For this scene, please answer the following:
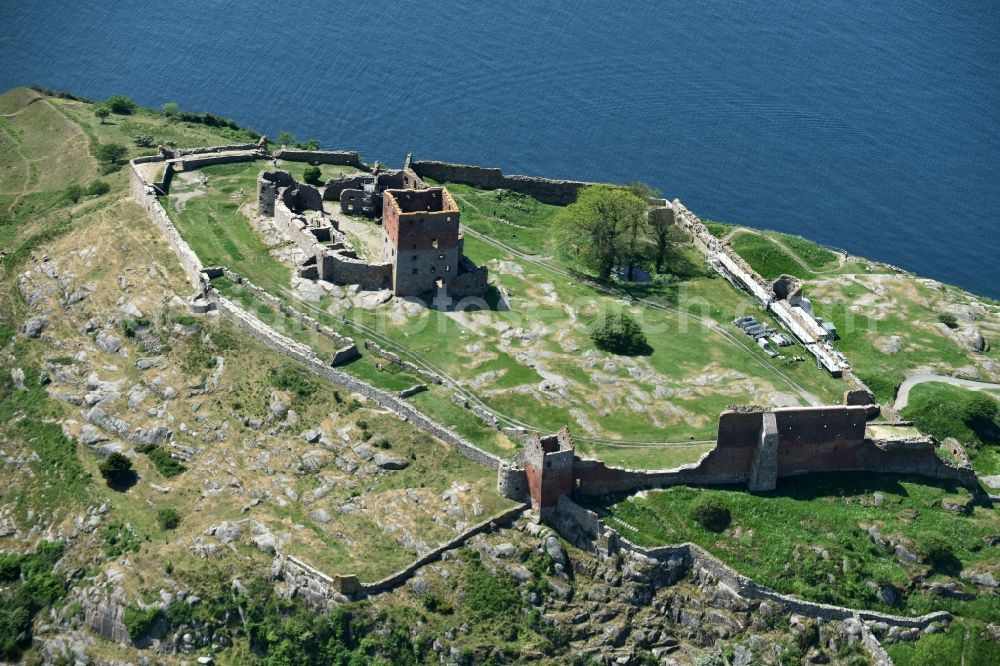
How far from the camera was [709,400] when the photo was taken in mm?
97875

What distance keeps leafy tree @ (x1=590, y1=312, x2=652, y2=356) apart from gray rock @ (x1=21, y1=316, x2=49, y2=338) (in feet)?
148

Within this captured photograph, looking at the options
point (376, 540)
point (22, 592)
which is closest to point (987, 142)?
point (376, 540)

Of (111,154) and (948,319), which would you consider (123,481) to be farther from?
(948,319)

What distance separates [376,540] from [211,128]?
76.7 m

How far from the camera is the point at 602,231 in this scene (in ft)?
390

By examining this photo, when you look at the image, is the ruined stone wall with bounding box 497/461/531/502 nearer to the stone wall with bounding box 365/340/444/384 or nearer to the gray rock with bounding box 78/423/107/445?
the stone wall with bounding box 365/340/444/384

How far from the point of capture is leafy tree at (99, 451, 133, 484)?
95125mm

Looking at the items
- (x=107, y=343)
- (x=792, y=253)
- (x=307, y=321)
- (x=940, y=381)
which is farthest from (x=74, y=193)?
(x=940, y=381)

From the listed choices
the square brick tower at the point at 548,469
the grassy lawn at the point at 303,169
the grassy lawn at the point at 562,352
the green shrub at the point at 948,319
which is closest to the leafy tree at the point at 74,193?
the grassy lawn at the point at 562,352


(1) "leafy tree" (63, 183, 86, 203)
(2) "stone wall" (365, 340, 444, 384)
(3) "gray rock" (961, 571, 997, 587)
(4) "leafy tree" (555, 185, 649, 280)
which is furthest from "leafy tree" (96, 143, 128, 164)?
(3) "gray rock" (961, 571, 997, 587)

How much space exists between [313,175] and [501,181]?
1940 cm

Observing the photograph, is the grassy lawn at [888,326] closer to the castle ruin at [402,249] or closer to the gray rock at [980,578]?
the gray rock at [980,578]

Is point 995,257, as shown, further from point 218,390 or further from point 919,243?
point 218,390

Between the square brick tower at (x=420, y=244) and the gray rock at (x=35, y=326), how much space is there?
2906 cm
